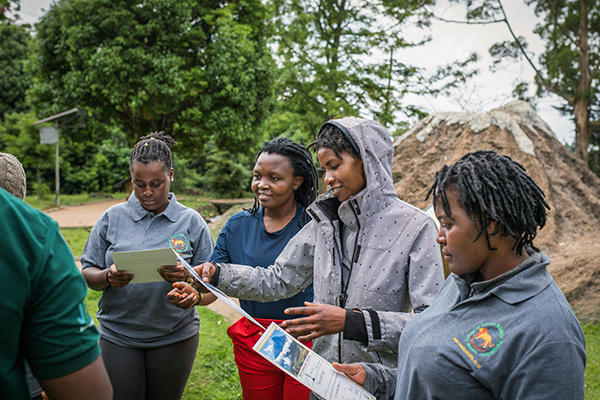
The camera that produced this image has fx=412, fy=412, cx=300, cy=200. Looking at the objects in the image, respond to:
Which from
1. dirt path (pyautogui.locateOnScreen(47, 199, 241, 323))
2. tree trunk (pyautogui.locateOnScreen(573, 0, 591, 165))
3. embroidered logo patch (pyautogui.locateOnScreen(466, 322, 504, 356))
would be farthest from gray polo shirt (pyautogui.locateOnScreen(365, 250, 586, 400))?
tree trunk (pyautogui.locateOnScreen(573, 0, 591, 165))

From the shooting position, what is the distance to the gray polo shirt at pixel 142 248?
237cm

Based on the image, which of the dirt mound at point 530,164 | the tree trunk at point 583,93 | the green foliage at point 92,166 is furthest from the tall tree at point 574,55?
the green foliage at point 92,166

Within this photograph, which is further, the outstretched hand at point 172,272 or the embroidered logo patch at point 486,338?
the outstretched hand at point 172,272

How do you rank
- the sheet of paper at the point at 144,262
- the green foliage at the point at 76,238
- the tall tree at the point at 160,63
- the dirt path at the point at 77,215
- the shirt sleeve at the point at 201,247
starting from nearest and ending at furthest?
the sheet of paper at the point at 144,262
the shirt sleeve at the point at 201,247
the green foliage at the point at 76,238
the dirt path at the point at 77,215
the tall tree at the point at 160,63

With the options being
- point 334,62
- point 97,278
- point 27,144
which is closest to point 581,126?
point 334,62

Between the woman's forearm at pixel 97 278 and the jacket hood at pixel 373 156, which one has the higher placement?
the jacket hood at pixel 373 156

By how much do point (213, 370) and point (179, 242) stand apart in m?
2.24

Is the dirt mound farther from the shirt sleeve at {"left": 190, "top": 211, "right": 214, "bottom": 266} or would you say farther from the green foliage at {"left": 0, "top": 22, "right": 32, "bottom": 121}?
the green foliage at {"left": 0, "top": 22, "right": 32, "bottom": 121}

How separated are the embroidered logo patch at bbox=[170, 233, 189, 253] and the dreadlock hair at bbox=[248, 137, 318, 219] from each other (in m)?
0.45

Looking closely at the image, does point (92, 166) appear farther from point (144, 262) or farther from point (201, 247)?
point (144, 262)

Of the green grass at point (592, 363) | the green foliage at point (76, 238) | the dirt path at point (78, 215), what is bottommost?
the dirt path at point (78, 215)

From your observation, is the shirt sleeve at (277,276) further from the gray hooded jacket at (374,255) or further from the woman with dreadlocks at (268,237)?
the woman with dreadlocks at (268,237)

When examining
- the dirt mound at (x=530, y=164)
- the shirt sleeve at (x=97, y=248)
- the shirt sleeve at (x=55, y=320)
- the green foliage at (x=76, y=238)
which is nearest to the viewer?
the shirt sleeve at (x=55, y=320)

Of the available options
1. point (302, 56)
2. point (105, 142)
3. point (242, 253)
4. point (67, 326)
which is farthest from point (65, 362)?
point (105, 142)
